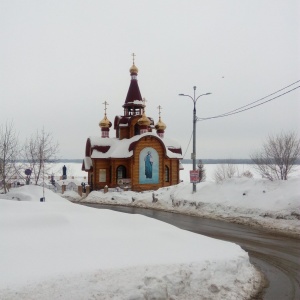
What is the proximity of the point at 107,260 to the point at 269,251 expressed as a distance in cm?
611

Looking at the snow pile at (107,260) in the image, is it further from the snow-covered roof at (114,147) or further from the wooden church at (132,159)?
the snow-covered roof at (114,147)

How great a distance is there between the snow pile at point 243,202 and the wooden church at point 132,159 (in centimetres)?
851

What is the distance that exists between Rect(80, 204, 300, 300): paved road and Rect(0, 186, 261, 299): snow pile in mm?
486

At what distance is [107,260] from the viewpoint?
6043 millimetres

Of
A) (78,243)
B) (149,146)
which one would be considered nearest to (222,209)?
(78,243)

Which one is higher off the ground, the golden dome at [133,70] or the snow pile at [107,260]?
the golden dome at [133,70]

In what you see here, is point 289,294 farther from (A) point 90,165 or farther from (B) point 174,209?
(A) point 90,165

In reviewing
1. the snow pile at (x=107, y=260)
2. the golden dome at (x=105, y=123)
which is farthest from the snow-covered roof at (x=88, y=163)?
the snow pile at (x=107, y=260)

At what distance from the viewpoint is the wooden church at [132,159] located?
33906mm

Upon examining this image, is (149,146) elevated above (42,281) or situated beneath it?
elevated above

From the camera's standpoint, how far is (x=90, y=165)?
125 ft

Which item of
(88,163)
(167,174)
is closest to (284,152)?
(167,174)

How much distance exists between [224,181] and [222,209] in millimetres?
3433

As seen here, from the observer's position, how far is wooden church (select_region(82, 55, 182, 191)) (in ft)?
111
